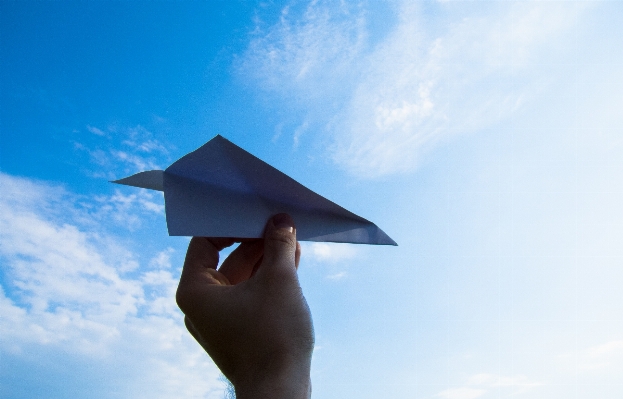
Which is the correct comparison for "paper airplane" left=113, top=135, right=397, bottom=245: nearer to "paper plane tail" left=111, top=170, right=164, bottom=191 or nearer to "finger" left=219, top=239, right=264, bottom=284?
"paper plane tail" left=111, top=170, right=164, bottom=191

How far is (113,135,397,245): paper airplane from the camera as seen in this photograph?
5.24 ft

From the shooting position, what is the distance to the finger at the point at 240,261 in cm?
189

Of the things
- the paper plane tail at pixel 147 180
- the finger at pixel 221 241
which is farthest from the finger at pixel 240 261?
the paper plane tail at pixel 147 180

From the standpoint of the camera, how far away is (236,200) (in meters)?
1.74

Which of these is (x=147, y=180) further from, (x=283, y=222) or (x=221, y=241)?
(x=283, y=222)

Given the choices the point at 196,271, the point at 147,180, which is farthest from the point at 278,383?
the point at 147,180

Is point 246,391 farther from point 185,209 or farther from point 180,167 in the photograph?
point 180,167

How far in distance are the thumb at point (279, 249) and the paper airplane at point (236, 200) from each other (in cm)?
7

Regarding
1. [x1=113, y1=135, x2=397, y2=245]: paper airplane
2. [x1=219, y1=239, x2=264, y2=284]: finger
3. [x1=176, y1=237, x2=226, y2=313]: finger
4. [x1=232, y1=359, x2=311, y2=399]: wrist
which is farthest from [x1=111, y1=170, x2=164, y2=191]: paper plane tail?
[x1=232, y1=359, x2=311, y2=399]: wrist

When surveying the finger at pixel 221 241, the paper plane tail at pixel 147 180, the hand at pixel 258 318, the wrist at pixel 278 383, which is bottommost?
the wrist at pixel 278 383

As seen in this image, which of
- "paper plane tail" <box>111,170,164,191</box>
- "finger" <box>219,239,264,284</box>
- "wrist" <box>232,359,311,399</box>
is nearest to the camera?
"wrist" <box>232,359,311,399</box>

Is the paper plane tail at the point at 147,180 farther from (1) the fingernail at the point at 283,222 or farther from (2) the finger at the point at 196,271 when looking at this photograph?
(1) the fingernail at the point at 283,222

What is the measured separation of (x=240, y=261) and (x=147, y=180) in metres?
0.51

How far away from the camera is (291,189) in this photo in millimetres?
1725
